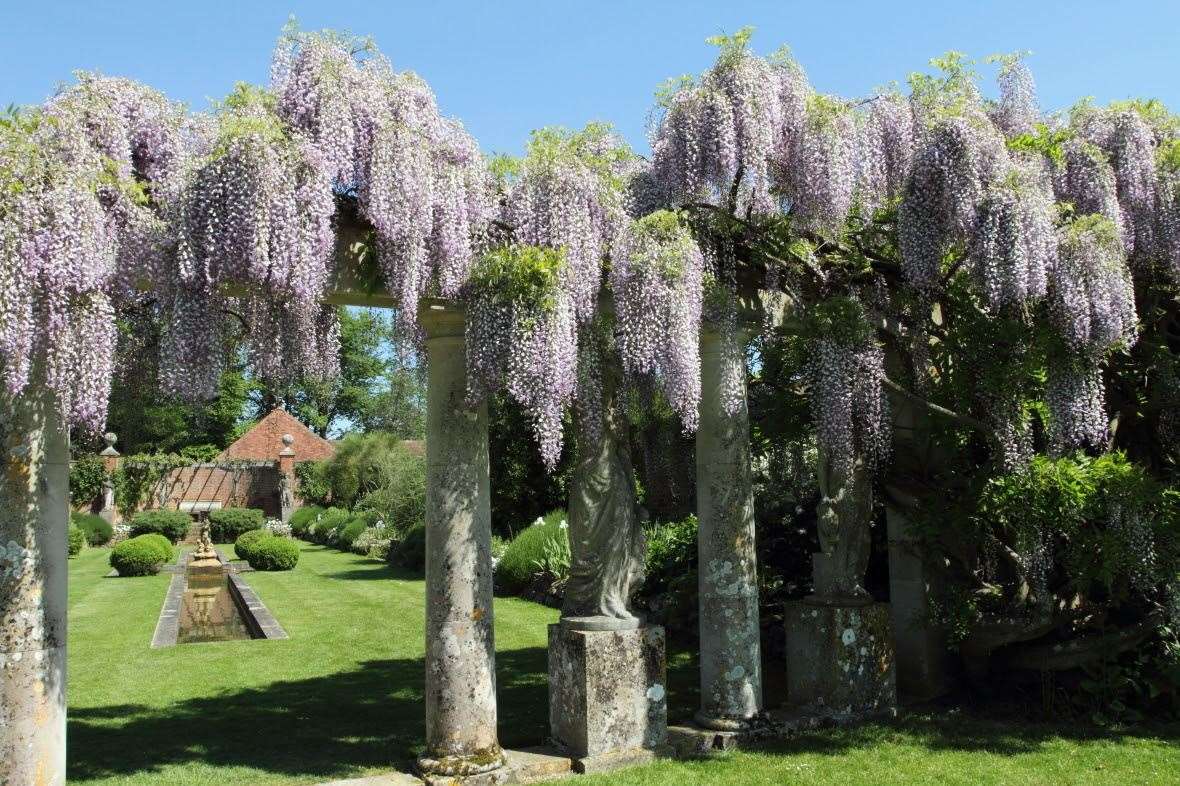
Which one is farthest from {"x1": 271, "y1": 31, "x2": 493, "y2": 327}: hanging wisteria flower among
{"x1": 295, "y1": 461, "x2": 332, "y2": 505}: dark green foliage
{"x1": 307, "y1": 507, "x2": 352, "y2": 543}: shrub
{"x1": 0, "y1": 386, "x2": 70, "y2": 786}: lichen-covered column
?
{"x1": 295, "y1": 461, "x2": 332, "y2": 505}: dark green foliage

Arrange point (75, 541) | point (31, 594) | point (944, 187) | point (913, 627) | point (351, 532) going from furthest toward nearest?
1. point (351, 532)
2. point (75, 541)
3. point (913, 627)
4. point (944, 187)
5. point (31, 594)

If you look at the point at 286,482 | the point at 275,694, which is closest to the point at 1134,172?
the point at 275,694

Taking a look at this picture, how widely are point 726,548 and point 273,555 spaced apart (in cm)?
1472

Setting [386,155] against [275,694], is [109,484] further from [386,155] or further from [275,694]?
[386,155]

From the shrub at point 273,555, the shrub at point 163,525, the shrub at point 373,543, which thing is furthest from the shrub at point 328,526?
the shrub at point 273,555

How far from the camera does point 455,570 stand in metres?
5.16

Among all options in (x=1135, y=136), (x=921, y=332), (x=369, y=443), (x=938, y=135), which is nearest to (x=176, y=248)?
(x=938, y=135)

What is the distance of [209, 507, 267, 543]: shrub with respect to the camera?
2669cm

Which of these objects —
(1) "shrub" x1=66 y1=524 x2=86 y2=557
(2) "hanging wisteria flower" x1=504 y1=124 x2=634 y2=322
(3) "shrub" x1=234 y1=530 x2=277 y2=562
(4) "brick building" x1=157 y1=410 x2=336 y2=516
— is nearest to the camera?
(2) "hanging wisteria flower" x1=504 y1=124 x2=634 y2=322

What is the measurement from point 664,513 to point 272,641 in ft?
23.1

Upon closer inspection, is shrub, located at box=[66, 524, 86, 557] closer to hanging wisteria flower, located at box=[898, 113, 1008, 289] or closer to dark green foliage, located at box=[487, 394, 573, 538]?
dark green foliage, located at box=[487, 394, 573, 538]

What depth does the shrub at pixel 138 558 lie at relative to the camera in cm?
1791

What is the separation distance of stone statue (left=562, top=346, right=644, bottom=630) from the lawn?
0.92 meters

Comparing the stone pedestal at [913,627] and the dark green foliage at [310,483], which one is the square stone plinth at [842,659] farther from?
the dark green foliage at [310,483]
